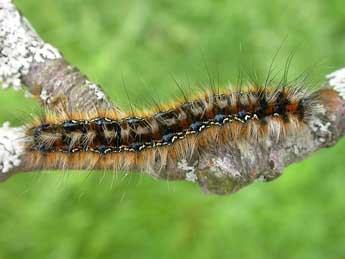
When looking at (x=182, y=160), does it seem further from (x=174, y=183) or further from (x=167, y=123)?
(x=174, y=183)

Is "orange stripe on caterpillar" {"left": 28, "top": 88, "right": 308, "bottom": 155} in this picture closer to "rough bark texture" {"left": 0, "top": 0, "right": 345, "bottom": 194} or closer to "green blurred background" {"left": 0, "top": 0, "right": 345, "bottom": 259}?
"rough bark texture" {"left": 0, "top": 0, "right": 345, "bottom": 194}

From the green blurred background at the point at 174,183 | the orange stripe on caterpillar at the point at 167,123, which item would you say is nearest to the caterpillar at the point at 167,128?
the orange stripe on caterpillar at the point at 167,123

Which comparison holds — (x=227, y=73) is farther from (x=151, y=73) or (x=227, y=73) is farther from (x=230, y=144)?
(x=230, y=144)

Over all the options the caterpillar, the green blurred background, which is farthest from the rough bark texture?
the green blurred background

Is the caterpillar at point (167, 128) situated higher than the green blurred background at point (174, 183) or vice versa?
the green blurred background at point (174, 183)

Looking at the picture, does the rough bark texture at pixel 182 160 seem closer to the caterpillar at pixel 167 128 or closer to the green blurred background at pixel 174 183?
the caterpillar at pixel 167 128

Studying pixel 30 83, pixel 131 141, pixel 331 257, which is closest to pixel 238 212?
pixel 331 257
